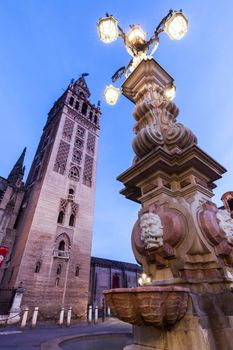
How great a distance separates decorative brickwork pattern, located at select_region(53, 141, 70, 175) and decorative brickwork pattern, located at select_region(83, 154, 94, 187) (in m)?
2.83

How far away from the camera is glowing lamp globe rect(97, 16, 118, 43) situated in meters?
3.91

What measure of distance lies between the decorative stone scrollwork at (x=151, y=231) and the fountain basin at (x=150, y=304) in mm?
524

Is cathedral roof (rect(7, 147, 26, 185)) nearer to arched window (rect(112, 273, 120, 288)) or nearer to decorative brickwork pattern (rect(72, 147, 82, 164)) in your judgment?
decorative brickwork pattern (rect(72, 147, 82, 164))

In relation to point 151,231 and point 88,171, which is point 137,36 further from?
point 88,171

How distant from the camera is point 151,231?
215 centimetres

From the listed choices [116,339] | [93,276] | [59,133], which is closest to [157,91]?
[116,339]

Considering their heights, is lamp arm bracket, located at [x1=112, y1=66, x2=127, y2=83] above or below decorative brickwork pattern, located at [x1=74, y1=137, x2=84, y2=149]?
below

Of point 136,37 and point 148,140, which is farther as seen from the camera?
point 136,37

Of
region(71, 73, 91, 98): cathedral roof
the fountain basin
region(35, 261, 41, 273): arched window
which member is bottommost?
the fountain basin

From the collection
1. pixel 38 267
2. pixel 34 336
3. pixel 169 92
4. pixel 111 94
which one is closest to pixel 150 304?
pixel 169 92

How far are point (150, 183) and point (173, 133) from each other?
0.82 meters

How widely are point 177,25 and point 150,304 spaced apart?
4.33 m

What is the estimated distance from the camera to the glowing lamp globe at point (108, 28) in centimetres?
391

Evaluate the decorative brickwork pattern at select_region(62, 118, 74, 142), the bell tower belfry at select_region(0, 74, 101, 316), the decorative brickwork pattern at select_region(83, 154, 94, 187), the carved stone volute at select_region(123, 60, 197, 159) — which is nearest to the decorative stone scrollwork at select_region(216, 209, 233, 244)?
the carved stone volute at select_region(123, 60, 197, 159)
